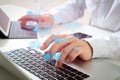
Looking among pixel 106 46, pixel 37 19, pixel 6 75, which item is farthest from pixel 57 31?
pixel 6 75

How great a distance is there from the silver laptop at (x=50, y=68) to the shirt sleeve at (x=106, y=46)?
3cm

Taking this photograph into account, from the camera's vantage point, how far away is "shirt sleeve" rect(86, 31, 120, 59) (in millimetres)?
681

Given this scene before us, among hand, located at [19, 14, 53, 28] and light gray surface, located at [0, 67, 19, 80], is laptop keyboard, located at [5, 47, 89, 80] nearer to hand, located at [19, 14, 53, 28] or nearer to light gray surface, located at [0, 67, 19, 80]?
light gray surface, located at [0, 67, 19, 80]

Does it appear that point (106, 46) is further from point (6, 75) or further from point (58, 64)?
point (6, 75)

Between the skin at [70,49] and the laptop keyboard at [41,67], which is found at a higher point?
the skin at [70,49]

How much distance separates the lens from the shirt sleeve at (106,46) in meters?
0.68

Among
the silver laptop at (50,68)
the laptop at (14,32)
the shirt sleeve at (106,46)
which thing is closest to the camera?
the silver laptop at (50,68)

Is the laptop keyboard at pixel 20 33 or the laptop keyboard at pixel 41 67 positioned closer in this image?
the laptop keyboard at pixel 41 67

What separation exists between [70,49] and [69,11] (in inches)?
20.3

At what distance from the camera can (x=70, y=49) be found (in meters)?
0.61

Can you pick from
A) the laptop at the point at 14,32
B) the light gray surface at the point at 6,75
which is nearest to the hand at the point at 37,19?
the laptop at the point at 14,32

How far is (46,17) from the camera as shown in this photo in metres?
0.93

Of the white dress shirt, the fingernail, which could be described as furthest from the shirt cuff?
the fingernail

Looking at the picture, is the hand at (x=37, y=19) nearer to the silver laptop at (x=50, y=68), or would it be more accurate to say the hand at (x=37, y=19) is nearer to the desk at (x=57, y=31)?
the desk at (x=57, y=31)
